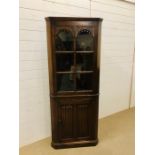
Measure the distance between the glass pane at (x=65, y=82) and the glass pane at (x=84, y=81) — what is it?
0.23 ft

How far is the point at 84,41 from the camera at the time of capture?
104 inches

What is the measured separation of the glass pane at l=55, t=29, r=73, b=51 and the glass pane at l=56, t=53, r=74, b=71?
0.08 m

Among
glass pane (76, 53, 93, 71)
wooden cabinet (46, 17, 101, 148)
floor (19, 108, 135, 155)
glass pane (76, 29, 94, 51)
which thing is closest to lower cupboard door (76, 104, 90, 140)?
wooden cabinet (46, 17, 101, 148)

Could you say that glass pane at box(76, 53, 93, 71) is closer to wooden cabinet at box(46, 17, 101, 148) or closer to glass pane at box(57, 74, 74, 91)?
wooden cabinet at box(46, 17, 101, 148)

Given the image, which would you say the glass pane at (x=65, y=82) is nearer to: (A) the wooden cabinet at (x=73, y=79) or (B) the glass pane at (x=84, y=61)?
(A) the wooden cabinet at (x=73, y=79)

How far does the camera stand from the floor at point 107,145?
8.70ft

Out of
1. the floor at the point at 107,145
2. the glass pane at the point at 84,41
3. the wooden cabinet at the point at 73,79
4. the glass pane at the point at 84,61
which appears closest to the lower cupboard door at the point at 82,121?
the wooden cabinet at the point at 73,79

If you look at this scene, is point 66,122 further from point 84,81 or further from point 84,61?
point 84,61
